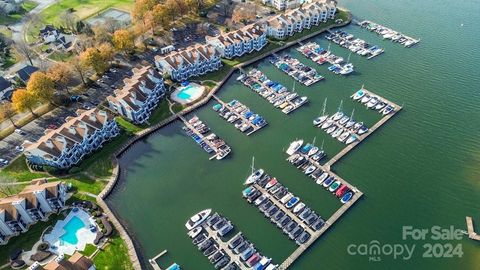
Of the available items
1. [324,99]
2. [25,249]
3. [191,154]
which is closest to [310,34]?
[324,99]

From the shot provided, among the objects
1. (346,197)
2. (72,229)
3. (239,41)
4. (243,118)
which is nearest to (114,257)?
(72,229)

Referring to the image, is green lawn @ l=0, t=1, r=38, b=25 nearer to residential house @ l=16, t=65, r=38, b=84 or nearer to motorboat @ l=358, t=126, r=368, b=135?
residential house @ l=16, t=65, r=38, b=84

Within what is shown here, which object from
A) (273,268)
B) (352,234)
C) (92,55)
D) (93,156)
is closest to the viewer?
(273,268)

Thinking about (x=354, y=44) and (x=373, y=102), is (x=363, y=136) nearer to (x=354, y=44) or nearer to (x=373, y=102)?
(x=373, y=102)

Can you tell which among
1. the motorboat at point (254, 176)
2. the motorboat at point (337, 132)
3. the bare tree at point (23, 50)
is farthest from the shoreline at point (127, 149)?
the bare tree at point (23, 50)

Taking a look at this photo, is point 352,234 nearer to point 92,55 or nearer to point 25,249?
point 25,249

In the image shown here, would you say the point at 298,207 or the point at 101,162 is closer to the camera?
the point at 298,207
